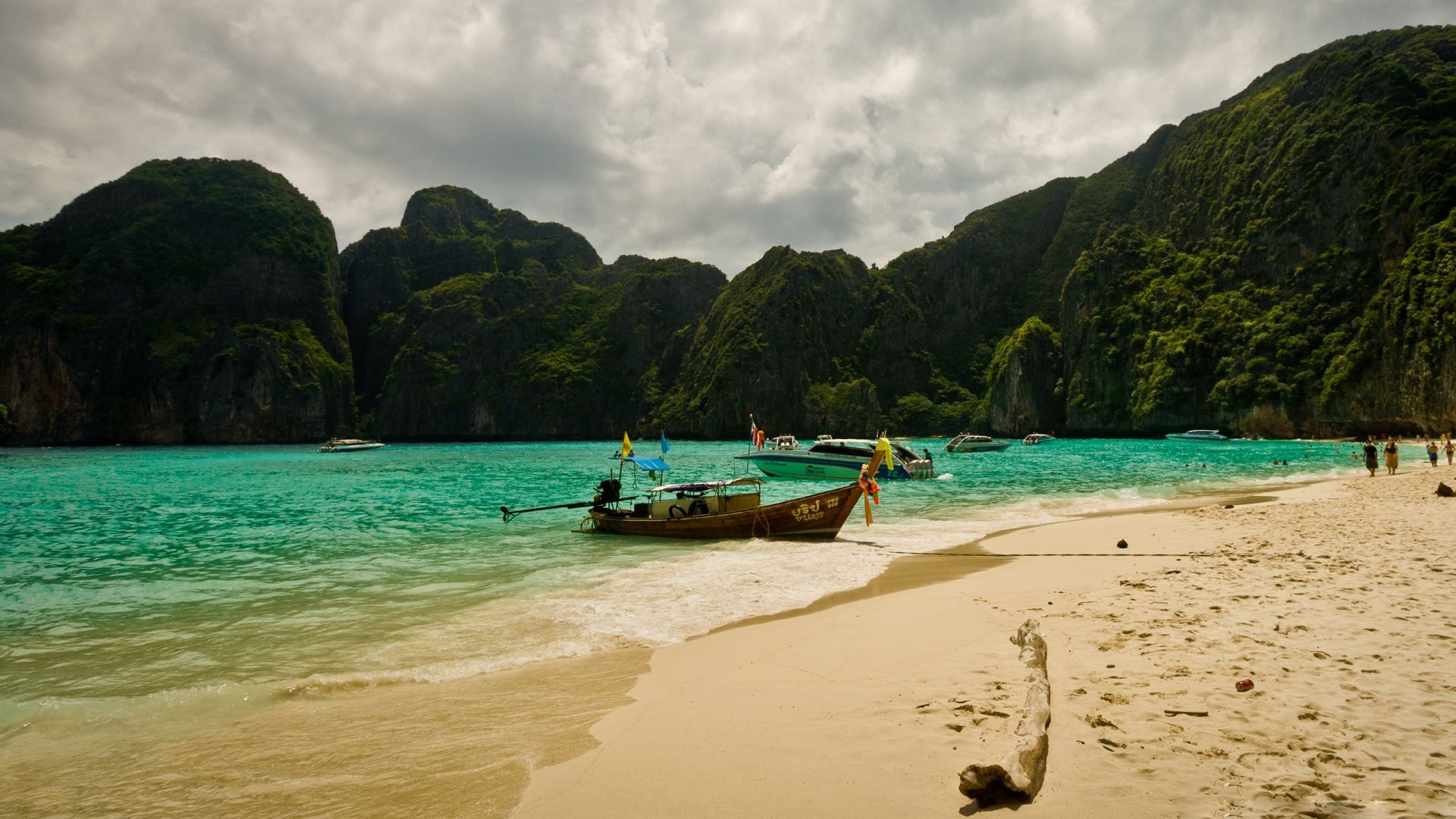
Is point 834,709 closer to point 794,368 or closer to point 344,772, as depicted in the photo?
point 344,772

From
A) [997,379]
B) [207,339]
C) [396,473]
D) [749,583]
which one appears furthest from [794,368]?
[749,583]

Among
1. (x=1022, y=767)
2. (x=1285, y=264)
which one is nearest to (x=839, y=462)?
(x=1022, y=767)

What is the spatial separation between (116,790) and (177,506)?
33077 mm

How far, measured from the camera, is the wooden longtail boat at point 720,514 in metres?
19.1

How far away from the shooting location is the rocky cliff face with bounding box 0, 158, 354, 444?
13812 cm

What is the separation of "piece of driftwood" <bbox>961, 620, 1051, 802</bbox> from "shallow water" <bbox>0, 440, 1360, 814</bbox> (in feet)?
10.4

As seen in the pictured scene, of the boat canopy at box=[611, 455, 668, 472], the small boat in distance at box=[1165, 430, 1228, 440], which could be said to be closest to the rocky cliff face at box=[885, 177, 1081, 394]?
the small boat in distance at box=[1165, 430, 1228, 440]

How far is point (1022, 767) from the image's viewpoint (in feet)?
13.2

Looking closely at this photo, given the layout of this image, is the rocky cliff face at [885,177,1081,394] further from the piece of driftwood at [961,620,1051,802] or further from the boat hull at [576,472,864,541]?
the piece of driftwood at [961,620,1051,802]

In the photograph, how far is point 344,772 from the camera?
Result: 543 centimetres

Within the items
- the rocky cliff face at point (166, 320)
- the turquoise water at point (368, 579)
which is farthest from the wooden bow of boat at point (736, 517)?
the rocky cliff face at point (166, 320)

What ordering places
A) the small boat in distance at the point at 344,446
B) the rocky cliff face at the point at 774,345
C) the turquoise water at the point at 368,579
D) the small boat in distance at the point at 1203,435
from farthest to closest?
the rocky cliff face at the point at 774,345, the small boat in distance at the point at 344,446, the small boat in distance at the point at 1203,435, the turquoise water at the point at 368,579

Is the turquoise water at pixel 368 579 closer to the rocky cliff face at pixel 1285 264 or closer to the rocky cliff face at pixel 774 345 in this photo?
the rocky cliff face at pixel 1285 264

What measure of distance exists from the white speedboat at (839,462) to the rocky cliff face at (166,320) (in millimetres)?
152418
